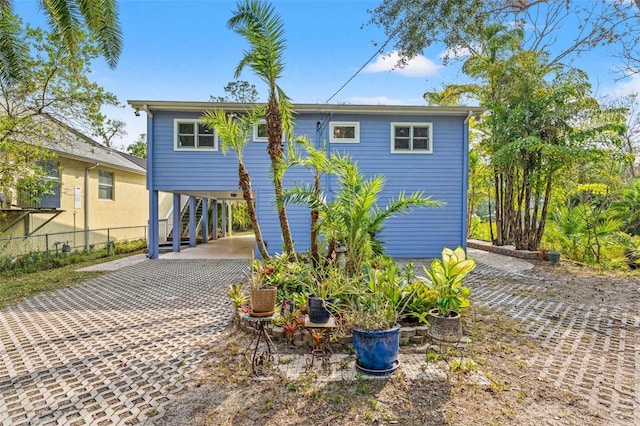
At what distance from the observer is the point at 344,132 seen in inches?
431

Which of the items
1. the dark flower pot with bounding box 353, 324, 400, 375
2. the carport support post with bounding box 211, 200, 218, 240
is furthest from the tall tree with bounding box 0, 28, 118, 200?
the dark flower pot with bounding box 353, 324, 400, 375

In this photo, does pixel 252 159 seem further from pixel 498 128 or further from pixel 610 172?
pixel 610 172

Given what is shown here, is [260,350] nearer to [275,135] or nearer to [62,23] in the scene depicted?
[275,135]

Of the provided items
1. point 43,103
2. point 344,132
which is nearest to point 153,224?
point 43,103

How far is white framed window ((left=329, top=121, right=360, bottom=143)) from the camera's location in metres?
10.9

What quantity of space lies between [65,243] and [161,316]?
8.83m

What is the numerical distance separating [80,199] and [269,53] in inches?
448

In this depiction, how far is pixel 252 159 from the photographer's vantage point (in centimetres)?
1081

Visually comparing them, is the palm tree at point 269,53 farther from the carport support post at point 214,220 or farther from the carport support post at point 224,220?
the carport support post at point 224,220

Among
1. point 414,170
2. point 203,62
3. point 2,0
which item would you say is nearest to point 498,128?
point 414,170

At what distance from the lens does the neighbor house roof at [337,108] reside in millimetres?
10078

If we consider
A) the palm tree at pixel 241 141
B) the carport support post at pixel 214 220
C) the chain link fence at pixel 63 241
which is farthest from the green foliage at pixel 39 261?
the palm tree at pixel 241 141

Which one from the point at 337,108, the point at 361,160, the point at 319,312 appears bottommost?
the point at 319,312

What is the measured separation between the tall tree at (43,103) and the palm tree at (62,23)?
123cm
